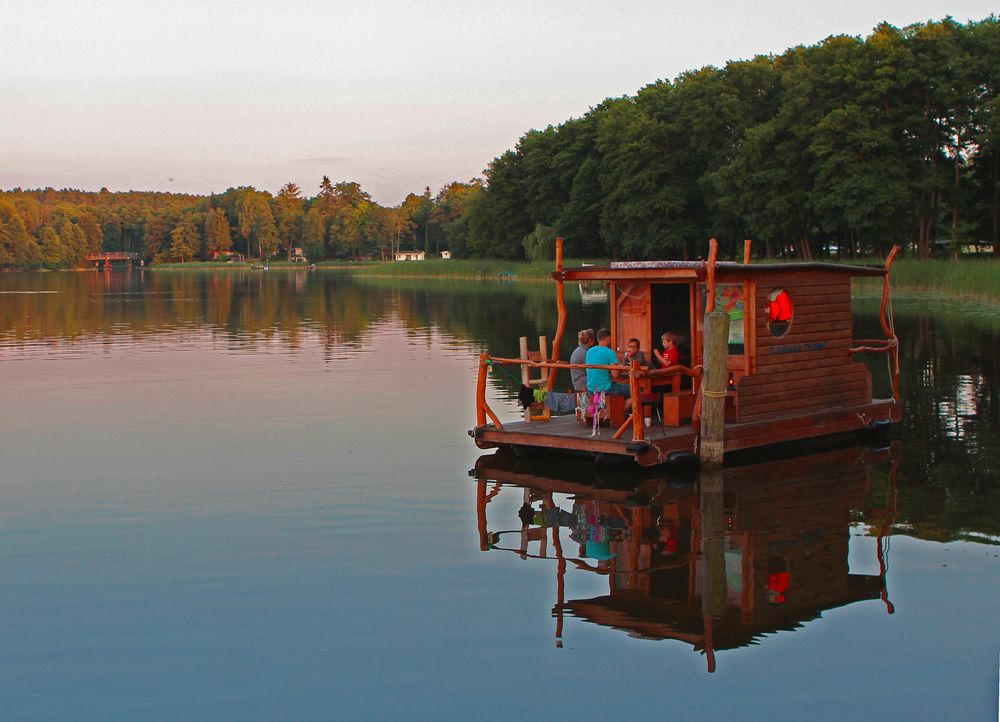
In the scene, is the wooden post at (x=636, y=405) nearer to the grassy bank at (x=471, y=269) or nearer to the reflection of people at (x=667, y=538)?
the reflection of people at (x=667, y=538)

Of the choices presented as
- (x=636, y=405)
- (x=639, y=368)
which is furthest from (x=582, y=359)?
(x=636, y=405)

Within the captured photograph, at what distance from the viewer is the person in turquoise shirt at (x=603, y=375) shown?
17828 millimetres

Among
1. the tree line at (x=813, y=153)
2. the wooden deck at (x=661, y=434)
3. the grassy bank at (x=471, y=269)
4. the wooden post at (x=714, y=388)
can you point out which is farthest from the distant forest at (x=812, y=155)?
the wooden post at (x=714, y=388)

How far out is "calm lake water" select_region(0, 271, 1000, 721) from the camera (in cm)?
897

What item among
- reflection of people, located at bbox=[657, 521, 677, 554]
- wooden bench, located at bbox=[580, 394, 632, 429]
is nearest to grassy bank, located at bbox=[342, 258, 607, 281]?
wooden bench, located at bbox=[580, 394, 632, 429]

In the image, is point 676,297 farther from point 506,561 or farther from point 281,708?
point 281,708

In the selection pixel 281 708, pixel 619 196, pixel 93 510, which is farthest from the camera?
pixel 619 196

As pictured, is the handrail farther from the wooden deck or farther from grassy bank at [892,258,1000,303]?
grassy bank at [892,258,1000,303]

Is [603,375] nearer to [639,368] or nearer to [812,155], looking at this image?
[639,368]

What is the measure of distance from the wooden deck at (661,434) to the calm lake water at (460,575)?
0.44m

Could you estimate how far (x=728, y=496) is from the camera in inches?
616

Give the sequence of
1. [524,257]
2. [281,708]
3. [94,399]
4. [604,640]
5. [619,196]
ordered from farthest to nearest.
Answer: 1. [524,257]
2. [619,196]
3. [94,399]
4. [604,640]
5. [281,708]

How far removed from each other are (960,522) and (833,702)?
626 cm

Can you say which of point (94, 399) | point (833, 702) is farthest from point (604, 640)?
point (94, 399)
